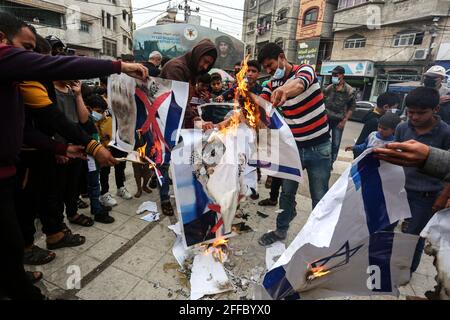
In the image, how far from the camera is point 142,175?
4398 mm

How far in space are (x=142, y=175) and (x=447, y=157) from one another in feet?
13.3

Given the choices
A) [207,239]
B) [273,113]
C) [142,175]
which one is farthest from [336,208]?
[142,175]

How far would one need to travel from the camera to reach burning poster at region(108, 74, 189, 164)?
2604 mm

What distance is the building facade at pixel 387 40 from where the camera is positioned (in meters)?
17.0

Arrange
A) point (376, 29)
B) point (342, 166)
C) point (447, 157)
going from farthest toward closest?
1. point (376, 29)
2. point (342, 166)
3. point (447, 157)

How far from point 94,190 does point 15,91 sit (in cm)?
214

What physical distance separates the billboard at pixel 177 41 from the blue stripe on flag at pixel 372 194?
15207 mm

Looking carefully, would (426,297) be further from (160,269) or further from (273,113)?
(160,269)

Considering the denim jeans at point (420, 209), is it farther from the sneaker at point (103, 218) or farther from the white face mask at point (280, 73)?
the sneaker at point (103, 218)

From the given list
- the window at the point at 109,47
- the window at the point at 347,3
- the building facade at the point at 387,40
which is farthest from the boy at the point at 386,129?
the window at the point at 109,47

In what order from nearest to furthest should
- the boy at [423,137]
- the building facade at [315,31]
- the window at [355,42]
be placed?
the boy at [423,137] → the window at [355,42] → the building facade at [315,31]

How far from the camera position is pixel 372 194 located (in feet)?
5.49

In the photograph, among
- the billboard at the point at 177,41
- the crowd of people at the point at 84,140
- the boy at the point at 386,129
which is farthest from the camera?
the billboard at the point at 177,41

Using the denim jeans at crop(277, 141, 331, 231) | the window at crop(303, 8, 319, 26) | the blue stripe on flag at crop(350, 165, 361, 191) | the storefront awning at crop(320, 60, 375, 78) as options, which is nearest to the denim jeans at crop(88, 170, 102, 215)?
the denim jeans at crop(277, 141, 331, 231)
